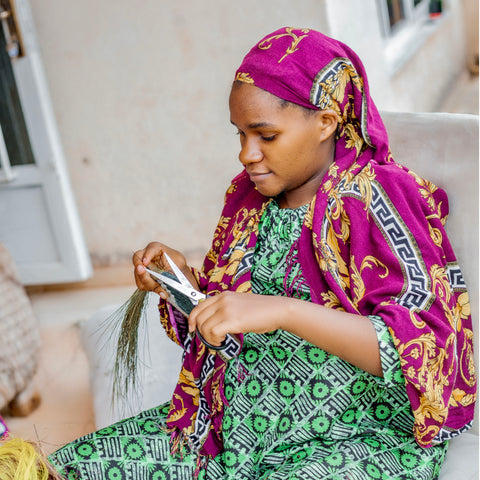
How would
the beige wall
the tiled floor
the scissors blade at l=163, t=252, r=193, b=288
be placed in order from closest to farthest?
the scissors blade at l=163, t=252, r=193, b=288, the tiled floor, the beige wall

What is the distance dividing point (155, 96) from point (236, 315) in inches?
117

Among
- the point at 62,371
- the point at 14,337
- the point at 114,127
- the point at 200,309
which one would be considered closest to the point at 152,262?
the point at 200,309

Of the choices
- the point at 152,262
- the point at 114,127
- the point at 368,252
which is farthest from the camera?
the point at 114,127

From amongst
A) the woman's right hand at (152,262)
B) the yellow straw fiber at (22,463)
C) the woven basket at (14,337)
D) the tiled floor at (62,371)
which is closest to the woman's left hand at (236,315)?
the woman's right hand at (152,262)

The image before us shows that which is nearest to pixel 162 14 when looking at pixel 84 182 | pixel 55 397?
pixel 84 182

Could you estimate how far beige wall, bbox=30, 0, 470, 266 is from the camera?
12.1 ft

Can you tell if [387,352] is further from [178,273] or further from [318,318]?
[178,273]

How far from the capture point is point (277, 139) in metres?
1.30

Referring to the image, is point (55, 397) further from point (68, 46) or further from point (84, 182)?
point (68, 46)

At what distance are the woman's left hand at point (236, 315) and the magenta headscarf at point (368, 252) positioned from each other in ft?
0.53

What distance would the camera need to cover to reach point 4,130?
4.02m

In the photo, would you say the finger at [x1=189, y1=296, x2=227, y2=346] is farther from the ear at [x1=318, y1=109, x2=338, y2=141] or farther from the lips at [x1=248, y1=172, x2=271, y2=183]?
the ear at [x1=318, y1=109, x2=338, y2=141]

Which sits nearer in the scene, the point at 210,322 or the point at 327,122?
the point at 210,322

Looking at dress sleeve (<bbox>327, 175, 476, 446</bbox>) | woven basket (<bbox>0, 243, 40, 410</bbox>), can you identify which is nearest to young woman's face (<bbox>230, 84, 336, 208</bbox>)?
dress sleeve (<bbox>327, 175, 476, 446</bbox>)
